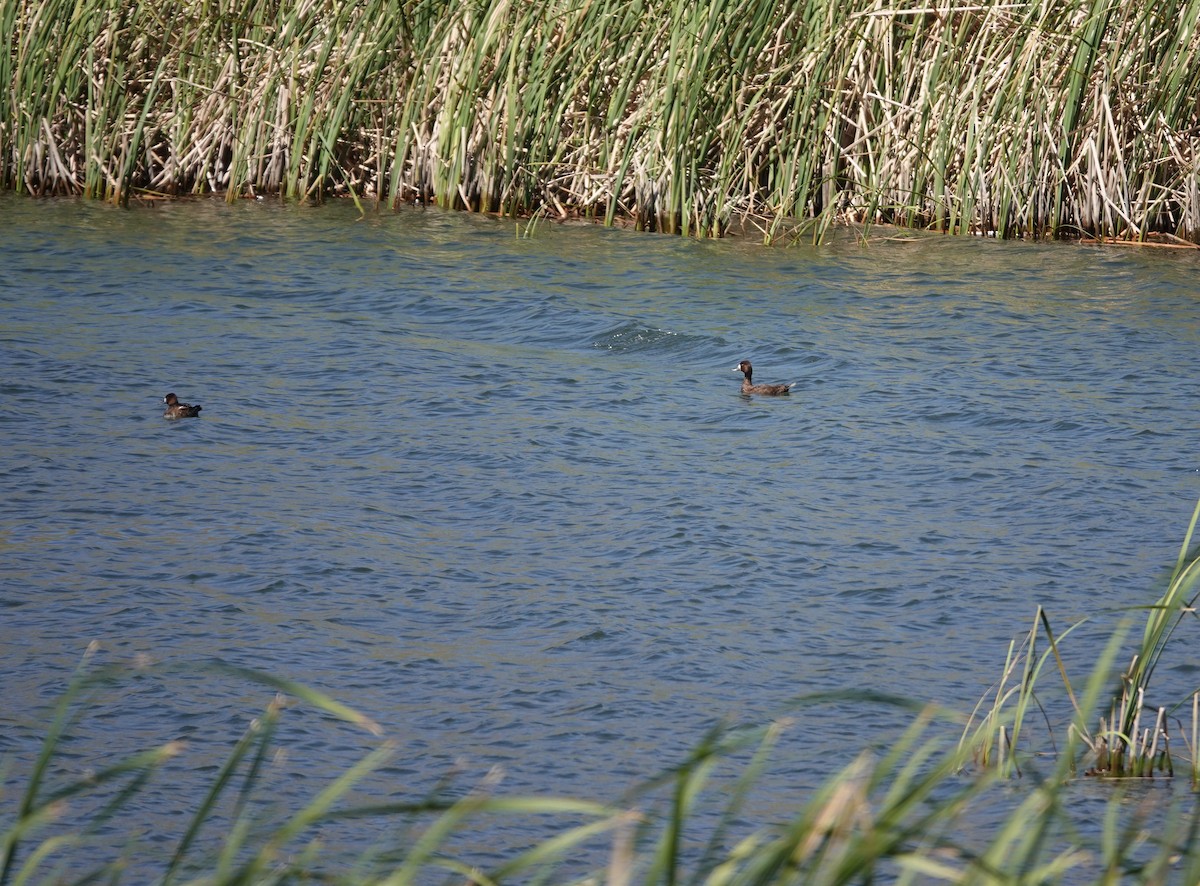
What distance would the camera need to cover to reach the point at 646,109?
37.9 feet

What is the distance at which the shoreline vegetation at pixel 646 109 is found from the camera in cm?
1120

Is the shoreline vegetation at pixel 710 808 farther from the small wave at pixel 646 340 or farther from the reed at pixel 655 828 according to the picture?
the small wave at pixel 646 340

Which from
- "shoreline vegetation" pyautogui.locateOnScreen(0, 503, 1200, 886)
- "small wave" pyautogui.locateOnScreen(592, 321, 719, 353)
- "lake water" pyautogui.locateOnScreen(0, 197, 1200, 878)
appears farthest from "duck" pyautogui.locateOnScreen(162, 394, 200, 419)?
"shoreline vegetation" pyautogui.locateOnScreen(0, 503, 1200, 886)

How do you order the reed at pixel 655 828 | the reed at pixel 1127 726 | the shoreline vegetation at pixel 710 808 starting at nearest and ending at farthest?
the reed at pixel 655 828 < the shoreline vegetation at pixel 710 808 < the reed at pixel 1127 726

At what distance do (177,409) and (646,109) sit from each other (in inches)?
189

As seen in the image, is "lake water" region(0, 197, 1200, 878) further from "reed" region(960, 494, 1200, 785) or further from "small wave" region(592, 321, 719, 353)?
"reed" region(960, 494, 1200, 785)

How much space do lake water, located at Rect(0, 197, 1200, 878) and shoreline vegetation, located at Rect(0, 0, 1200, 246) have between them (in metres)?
0.41

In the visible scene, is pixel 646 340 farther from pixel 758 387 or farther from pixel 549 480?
pixel 549 480

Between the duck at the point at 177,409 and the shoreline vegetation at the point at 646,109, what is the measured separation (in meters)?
4.45

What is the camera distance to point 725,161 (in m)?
11.4

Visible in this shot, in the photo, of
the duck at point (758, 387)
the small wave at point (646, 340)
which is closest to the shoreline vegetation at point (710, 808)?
the duck at point (758, 387)

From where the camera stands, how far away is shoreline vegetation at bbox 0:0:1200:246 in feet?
36.7

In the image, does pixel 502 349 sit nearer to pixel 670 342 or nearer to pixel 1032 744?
pixel 670 342

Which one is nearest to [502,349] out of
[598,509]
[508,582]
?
[598,509]
